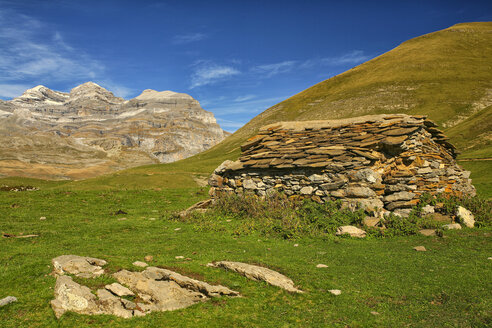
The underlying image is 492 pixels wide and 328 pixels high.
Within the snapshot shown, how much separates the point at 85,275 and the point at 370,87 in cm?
9083

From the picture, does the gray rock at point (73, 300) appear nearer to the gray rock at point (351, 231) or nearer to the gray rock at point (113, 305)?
the gray rock at point (113, 305)

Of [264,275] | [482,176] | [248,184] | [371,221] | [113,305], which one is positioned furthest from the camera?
[482,176]

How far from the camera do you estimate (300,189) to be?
55.4ft

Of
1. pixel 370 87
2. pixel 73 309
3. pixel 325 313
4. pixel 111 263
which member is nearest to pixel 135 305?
pixel 73 309

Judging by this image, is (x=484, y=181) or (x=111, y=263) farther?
(x=484, y=181)

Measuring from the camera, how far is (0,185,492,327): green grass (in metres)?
6.04

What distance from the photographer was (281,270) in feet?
29.5

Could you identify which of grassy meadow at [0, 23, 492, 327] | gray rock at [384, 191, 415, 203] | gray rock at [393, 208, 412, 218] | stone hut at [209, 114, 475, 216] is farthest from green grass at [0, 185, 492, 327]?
stone hut at [209, 114, 475, 216]

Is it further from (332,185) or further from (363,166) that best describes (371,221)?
(363,166)

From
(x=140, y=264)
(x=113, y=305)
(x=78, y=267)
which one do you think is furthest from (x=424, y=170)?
(x=78, y=267)

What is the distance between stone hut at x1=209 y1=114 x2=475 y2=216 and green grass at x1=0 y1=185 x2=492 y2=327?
3.34 metres

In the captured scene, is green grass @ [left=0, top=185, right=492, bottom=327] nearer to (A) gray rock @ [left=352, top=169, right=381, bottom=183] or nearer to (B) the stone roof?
(A) gray rock @ [left=352, top=169, right=381, bottom=183]

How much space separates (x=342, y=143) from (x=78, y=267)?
15374 millimetres

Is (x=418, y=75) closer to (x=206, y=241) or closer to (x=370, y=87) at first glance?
(x=370, y=87)
